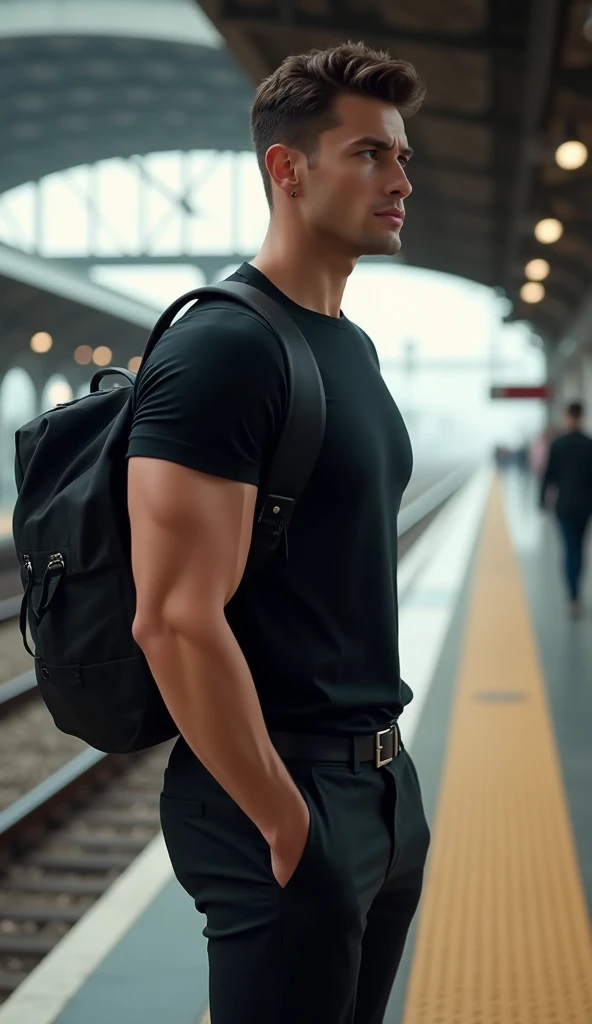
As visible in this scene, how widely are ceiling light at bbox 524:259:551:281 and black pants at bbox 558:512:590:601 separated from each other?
8173 mm

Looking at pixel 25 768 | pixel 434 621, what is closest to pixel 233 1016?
pixel 25 768

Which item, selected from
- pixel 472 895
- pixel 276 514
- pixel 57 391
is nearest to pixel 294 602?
pixel 276 514

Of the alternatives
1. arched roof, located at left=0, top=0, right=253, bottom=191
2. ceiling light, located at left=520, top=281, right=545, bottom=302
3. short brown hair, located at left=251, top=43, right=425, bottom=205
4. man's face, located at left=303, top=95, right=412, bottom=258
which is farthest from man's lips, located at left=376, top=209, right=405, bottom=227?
arched roof, located at left=0, top=0, right=253, bottom=191

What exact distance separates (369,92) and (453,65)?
9394mm

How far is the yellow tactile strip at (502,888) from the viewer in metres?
2.98

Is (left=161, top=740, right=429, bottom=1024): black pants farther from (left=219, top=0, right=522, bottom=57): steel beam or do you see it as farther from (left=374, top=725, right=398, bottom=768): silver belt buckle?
(left=219, top=0, right=522, bottom=57): steel beam

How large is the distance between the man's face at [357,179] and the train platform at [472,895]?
6.54 feet

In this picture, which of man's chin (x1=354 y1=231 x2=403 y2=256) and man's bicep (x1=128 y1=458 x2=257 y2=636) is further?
man's chin (x1=354 y1=231 x2=403 y2=256)

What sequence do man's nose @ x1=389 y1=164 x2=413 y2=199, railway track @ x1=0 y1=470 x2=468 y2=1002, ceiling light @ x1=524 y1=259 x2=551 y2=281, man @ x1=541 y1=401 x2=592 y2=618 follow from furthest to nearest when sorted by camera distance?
ceiling light @ x1=524 y1=259 x2=551 y2=281, man @ x1=541 y1=401 x2=592 y2=618, railway track @ x1=0 y1=470 x2=468 y2=1002, man's nose @ x1=389 y1=164 x2=413 y2=199

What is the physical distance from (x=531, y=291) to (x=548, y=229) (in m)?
6.51

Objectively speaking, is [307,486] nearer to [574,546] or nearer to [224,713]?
[224,713]

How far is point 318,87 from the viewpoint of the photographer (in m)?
1.48

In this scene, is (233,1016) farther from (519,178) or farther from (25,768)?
(519,178)

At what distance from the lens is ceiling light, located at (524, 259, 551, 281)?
17219mm
